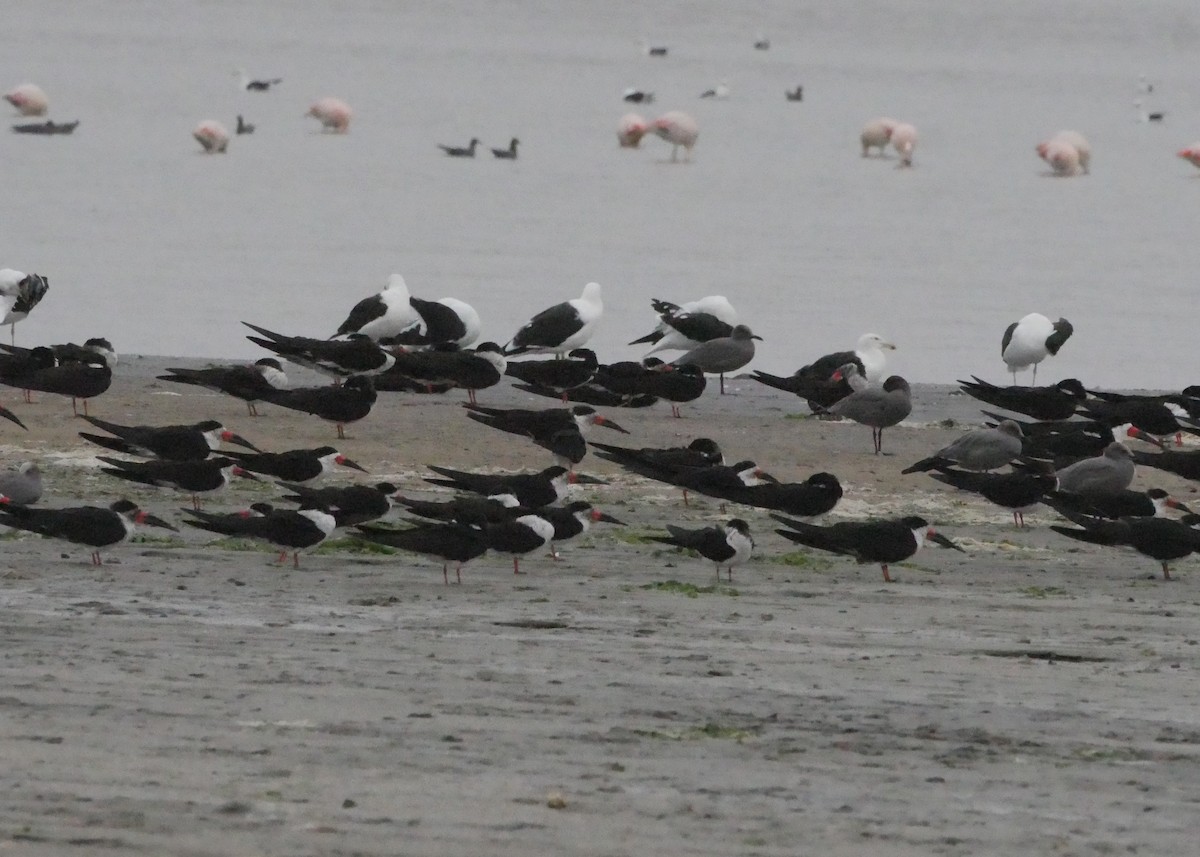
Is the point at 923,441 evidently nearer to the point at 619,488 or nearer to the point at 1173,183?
the point at 619,488

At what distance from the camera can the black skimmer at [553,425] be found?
411 inches

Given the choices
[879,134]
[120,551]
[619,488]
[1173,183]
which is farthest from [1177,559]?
[879,134]

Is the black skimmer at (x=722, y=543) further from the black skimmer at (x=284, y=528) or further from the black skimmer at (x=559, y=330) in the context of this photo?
the black skimmer at (x=559, y=330)

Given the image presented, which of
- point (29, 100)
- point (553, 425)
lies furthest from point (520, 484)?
point (29, 100)

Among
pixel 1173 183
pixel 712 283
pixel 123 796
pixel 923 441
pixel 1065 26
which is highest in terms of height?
pixel 1065 26

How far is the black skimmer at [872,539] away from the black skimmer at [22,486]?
312 cm

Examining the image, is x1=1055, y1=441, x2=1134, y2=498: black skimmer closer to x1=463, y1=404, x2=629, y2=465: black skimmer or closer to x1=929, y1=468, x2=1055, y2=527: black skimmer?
x1=929, y1=468, x2=1055, y2=527: black skimmer

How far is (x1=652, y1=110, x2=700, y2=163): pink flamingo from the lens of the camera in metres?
35.3

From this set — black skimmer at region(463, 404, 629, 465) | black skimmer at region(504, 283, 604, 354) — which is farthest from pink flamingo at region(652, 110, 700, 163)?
black skimmer at region(463, 404, 629, 465)

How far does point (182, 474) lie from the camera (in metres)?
9.33

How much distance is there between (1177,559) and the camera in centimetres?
875

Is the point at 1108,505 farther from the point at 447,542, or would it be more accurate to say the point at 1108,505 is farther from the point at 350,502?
the point at 350,502

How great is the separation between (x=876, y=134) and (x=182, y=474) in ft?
90.6

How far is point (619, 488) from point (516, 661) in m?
4.08
